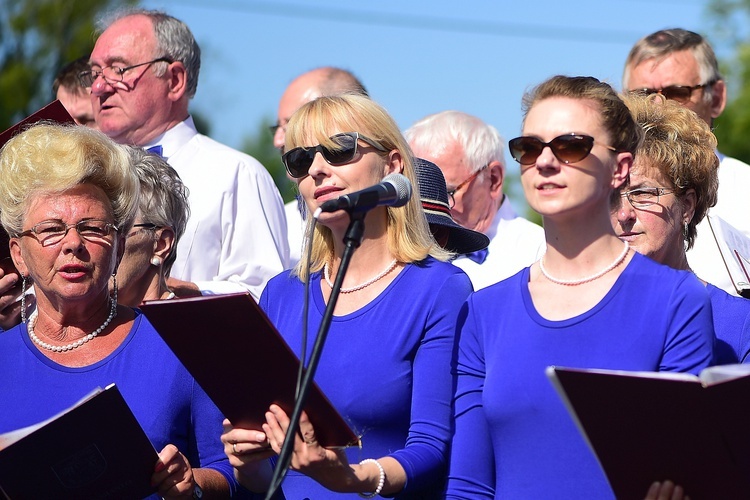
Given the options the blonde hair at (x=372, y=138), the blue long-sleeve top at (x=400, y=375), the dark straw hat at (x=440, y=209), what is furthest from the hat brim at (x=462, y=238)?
the blue long-sleeve top at (x=400, y=375)

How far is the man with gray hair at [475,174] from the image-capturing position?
20.8 ft

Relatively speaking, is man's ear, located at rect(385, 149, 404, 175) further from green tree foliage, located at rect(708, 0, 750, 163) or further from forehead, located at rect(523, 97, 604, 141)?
green tree foliage, located at rect(708, 0, 750, 163)

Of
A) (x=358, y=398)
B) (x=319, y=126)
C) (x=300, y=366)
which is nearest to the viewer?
(x=300, y=366)

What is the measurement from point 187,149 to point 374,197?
3.14 meters

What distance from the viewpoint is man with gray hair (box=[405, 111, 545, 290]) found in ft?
20.8

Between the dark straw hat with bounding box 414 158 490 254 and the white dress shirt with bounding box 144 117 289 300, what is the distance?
107 cm

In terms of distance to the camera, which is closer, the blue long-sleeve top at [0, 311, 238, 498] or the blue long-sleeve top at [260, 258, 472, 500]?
the blue long-sleeve top at [260, 258, 472, 500]

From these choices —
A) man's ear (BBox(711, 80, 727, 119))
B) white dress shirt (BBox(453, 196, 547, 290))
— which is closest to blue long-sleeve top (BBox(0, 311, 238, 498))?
white dress shirt (BBox(453, 196, 547, 290))

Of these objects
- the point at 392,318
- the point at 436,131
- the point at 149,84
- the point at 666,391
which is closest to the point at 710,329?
the point at 666,391

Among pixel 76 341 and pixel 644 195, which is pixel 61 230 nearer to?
pixel 76 341

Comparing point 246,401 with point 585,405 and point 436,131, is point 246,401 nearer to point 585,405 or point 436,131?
point 585,405

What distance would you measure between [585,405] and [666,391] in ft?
0.66

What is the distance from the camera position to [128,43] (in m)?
6.23

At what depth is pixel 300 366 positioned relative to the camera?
10.5 ft
